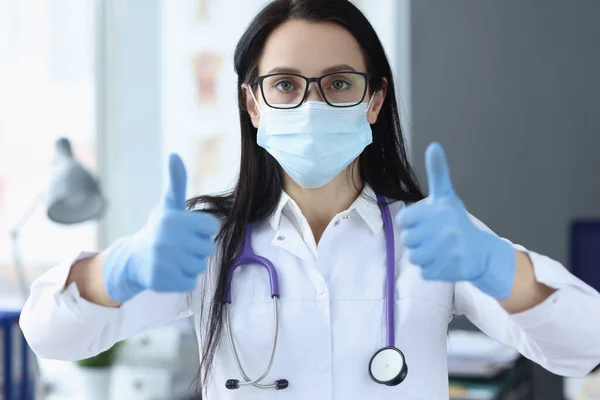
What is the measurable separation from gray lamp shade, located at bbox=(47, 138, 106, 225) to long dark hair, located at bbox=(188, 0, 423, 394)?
0.84m

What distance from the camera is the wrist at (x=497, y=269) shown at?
3.46 ft

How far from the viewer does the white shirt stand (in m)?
1.20

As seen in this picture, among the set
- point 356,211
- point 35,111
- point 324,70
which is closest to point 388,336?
point 356,211

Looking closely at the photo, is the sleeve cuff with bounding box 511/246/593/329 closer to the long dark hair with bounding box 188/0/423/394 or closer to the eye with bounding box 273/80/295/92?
the long dark hair with bounding box 188/0/423/394

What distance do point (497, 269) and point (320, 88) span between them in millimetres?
449

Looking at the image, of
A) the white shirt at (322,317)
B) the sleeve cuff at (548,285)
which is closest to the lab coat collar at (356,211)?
the white shirt at (322,317)

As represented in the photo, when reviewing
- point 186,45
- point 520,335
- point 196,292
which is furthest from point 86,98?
point 520,335

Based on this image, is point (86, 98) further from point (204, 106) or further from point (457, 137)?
point (457, 137)

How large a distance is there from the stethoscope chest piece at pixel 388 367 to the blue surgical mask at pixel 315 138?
0.31 metres

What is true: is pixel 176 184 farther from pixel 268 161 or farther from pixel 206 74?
pixel 206 74

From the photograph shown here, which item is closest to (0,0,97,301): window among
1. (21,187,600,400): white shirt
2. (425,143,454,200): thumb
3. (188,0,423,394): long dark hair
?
(188,0,423,394): long dark hair

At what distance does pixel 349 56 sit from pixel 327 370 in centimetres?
52

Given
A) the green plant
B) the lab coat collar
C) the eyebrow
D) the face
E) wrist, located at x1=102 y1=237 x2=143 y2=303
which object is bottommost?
the green plant

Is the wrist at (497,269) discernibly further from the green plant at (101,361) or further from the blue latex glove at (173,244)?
the green plant at (101,361)
